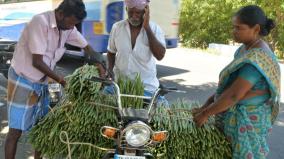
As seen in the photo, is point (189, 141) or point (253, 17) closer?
point (253, 17)

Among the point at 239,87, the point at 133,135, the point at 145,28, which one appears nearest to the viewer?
the point at 133,135

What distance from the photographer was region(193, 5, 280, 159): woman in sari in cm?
236

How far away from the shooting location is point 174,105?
9.26 ft

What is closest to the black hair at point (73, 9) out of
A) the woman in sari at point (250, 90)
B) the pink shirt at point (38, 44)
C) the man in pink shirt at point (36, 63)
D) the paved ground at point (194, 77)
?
the man in pink shirt at point (36, 63)

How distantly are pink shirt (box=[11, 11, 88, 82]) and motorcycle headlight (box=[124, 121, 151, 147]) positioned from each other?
1.20 meters

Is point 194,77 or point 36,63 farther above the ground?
point 194,77

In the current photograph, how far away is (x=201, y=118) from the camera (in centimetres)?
254

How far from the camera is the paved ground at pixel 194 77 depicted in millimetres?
5258

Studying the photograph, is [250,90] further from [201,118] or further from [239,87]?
[201,118]

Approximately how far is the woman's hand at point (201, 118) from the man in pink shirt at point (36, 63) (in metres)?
0.91

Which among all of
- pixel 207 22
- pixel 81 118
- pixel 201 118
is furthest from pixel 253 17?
pixel 207 22

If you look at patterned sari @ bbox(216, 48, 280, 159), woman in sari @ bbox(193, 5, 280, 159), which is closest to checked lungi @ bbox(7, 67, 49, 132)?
woman in sari @ bbox(193, 5, 280, 159)

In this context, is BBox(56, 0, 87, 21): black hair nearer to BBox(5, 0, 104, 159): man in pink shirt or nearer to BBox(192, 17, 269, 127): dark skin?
BBox(5, 0, 104, 159): man in pink shirt

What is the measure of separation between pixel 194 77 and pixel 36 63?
7.10 metres
